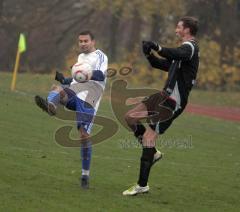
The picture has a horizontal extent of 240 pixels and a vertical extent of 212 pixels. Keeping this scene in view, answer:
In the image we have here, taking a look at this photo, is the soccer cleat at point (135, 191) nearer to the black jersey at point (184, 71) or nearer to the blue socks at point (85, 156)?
the blue socks at point (85, 156)

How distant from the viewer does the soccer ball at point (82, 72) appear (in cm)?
986

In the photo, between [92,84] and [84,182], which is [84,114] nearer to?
[92,84]

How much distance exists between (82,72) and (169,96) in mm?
1214

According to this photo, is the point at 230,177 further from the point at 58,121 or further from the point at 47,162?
the point at 58,121

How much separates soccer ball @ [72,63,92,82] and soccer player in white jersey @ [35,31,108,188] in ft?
0.22

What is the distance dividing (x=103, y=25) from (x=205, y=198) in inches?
1987

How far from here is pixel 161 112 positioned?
973cm

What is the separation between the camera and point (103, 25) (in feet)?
197

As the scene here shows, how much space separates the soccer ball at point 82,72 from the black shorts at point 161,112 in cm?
92

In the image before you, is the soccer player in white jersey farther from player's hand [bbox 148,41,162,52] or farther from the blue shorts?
player's hand [bbox 148,41,162,52]

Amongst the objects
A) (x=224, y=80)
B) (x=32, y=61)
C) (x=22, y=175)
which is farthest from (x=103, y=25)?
(x=22, y=175)

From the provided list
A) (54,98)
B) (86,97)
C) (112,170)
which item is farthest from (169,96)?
(112,170)

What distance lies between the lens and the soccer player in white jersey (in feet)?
32.8

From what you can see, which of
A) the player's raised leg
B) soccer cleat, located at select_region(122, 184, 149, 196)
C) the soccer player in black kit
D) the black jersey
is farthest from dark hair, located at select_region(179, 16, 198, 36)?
soccer cleat, located at select_region(122, 184, 149, 196)
